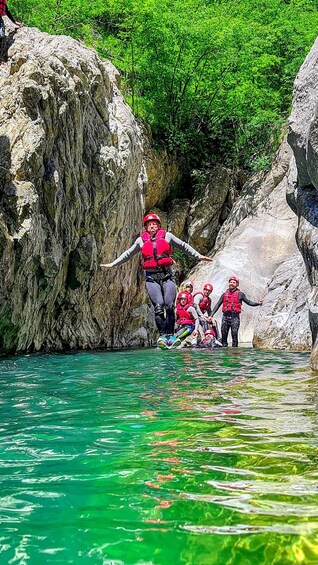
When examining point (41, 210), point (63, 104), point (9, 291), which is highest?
point (63, 104)

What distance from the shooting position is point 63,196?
12.6m

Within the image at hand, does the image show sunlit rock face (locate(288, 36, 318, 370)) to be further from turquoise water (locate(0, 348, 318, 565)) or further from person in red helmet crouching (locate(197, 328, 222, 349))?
person in red helmet crouching (locate(197, 328, 222, 349))

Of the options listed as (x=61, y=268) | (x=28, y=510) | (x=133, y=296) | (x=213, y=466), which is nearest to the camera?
(x=28, y=510)

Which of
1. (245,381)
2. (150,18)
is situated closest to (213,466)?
(245,381)

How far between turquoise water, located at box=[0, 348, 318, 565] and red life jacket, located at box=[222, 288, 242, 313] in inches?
425

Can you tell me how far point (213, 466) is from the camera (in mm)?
2646

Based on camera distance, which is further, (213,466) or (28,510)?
(213,466)

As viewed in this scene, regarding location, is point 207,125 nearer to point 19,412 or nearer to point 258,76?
point 258,76

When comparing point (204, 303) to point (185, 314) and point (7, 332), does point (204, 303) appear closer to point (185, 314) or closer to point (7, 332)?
point (185, 314)

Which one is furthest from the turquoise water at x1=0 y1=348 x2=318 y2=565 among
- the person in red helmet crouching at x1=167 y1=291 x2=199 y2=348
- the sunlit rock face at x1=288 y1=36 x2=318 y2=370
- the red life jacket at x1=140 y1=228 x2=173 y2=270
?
the person in red helmet crouching at x1=167 y1=291 x2=199 y2=348

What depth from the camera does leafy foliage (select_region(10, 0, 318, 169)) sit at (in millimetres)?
23234

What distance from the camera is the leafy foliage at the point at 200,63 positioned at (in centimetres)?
2323

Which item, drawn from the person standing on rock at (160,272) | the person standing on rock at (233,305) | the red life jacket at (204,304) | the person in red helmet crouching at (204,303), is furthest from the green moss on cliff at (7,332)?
the person standing on rock at (233,305)

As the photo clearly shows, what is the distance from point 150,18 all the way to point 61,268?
14419 millimetres
